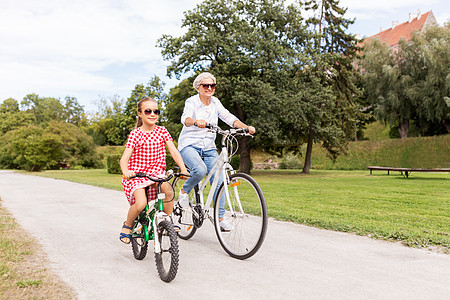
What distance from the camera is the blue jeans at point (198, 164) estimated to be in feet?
15.5

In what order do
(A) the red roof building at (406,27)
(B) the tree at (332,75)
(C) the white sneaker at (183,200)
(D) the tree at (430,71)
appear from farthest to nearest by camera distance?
(A) the red roof building at (406,27)
(D) the tree at (430,71)
(B) the tree at (332,75)
(C) the white sneaker at (183,200)

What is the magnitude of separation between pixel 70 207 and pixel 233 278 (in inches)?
241

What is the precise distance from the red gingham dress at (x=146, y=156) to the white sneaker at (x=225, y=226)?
37.6 inches

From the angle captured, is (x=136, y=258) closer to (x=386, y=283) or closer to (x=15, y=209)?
(x=386, y=283)

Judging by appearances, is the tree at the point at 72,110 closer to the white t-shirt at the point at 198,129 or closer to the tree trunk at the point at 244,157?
the tree trunk at the point at 244,157

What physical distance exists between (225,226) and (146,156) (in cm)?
127

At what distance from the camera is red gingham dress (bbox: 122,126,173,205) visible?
401 cm

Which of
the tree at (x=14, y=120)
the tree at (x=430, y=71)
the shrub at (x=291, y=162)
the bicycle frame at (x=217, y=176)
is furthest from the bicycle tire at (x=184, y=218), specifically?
the tree at (x=14, y=120)

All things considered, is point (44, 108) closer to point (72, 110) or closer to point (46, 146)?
point (72, 110)

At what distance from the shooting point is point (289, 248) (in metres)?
4.66

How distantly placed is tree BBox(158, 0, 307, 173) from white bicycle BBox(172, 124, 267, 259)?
16.7 m

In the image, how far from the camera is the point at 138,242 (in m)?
4.24

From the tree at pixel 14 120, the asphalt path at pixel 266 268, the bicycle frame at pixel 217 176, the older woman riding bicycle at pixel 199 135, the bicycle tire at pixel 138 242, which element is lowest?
the asphalt path at pixel 266 268

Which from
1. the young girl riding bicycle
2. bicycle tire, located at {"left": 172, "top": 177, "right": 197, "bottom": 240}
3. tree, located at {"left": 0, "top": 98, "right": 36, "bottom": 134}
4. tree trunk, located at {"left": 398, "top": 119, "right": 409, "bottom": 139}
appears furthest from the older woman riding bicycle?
tree, located at {"left": 0, "top": 98, "right": 36, "bottom": 134}
